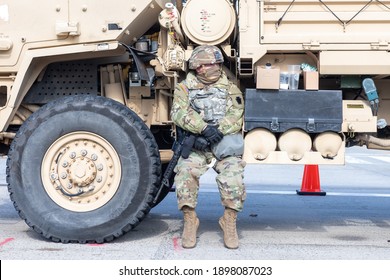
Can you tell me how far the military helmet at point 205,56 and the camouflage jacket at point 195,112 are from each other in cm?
17

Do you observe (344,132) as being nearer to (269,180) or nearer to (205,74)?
(205,74)

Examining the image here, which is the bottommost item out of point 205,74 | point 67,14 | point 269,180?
point 269,180

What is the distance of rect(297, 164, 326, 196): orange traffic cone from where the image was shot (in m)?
10.3

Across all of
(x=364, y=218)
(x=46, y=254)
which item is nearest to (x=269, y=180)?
(x=364, y=218)

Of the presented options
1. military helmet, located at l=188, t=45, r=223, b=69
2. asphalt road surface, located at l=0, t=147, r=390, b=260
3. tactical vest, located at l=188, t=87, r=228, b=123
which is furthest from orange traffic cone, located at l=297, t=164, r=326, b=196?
military helmet, located at l=188, t=45, r=223, b=69

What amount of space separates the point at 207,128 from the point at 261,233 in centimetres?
131

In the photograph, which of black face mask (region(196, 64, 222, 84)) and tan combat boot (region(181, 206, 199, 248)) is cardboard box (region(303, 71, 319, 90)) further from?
tan combat boot (region(181, 206, 199, 248))

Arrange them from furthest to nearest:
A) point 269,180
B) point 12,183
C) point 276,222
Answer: point 269,180 → point 276,222 → point 12,183

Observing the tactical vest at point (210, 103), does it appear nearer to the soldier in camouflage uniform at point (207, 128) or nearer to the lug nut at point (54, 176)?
the soldier in camouflage uniform at point (207, 128)

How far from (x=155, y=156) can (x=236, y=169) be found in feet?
2.13

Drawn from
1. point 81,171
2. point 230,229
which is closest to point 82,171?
point 81,171

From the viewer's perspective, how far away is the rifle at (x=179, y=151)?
235 inches

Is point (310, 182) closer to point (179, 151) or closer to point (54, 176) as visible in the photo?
point (179, 151)
